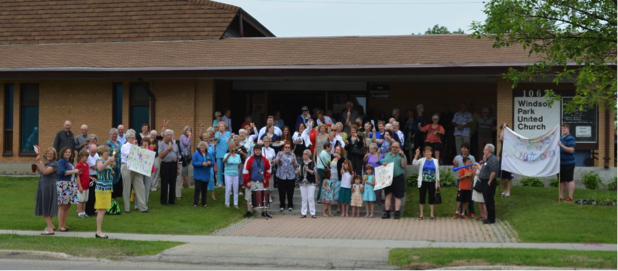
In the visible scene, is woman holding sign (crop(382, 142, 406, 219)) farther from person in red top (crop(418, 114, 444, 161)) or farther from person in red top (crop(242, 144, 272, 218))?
person in red top (crop(418, 114, 444, 161))

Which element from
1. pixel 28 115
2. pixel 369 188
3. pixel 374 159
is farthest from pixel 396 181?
pixel 28 115

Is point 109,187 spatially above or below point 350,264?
above

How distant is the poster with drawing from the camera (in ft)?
55.3

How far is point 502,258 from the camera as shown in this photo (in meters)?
11.0

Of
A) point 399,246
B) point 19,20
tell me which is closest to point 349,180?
point 399,246

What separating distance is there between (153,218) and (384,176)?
5376 mm

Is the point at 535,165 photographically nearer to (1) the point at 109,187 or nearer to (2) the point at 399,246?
(2) the point at 399,246

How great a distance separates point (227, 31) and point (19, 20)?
27.2 feet

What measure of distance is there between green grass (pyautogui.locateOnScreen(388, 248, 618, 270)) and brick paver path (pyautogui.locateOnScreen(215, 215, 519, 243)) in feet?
7.58

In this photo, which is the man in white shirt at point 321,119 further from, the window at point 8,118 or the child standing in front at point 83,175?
the window at point 8,118

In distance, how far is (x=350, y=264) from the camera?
11.2 m

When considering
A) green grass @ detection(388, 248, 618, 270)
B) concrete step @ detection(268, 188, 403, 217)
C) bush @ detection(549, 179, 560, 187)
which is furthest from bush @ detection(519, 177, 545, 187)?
green grass @ detection(388, 248, 618, 270)

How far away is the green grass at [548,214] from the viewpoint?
547 inches

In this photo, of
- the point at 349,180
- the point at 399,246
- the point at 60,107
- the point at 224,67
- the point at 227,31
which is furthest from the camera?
the point at 227,31
